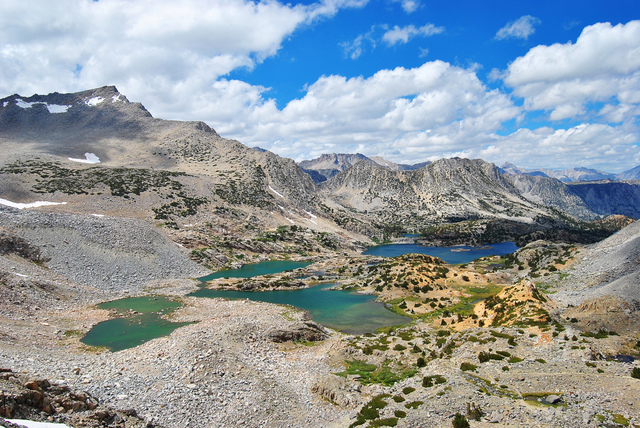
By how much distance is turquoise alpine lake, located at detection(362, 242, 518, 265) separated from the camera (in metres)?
153

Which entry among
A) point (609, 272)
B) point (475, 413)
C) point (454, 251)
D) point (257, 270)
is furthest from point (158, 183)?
point (454, 251)

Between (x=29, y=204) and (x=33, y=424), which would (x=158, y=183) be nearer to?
(x=29, y=204)

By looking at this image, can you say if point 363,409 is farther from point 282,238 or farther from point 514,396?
point 282,238

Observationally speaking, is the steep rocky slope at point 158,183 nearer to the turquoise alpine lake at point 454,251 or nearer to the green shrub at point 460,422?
the turquoise alpine lake at point 454,251

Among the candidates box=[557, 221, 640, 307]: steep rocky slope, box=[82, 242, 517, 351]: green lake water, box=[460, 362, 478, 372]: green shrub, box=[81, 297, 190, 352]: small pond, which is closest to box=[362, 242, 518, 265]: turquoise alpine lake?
box=[557, 221, 640, 307]: steep rocky slope

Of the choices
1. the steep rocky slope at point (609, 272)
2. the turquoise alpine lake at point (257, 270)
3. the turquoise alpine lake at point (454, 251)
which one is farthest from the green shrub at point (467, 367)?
the turquoise alpine lake at point (454, 251)

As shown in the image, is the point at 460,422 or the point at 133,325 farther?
the point at 133,325

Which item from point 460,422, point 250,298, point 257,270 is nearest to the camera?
point 460,422

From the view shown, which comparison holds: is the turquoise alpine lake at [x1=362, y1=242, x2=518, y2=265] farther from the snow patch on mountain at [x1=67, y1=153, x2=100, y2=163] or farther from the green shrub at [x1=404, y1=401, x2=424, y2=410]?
the snow patch on mountain at [x1=67, y1=153, x2=100, y2=163]

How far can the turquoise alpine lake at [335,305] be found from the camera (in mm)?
54844

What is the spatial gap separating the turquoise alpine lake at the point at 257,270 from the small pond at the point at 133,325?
79.8ft

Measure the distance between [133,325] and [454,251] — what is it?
157404 mm

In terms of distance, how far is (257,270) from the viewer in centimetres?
9931

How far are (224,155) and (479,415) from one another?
7577 inches
